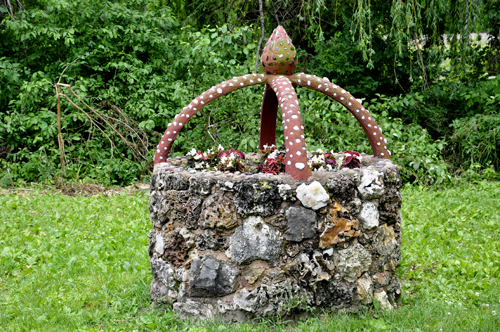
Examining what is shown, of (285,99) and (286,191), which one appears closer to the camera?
(286,191)

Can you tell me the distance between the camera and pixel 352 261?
2.88 meters

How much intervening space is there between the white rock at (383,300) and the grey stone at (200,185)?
1.30 meters

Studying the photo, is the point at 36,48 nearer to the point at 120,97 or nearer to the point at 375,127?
the point at 120,97

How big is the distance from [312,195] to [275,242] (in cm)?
37

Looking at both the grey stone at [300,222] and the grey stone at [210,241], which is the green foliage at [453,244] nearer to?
the grey stone at [300,222]

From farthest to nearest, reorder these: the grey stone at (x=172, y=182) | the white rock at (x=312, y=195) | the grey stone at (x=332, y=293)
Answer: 1. the grey stone at (x=172, y=182)
2. the grey stone at (x=332, y=293)
3. the white rock at (x=312, y=195)

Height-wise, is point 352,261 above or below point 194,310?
above

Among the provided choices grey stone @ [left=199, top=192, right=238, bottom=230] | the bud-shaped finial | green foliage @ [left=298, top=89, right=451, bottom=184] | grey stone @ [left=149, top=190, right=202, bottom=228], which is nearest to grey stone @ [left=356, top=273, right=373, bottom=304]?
grey stone @ [left=199, top=192, right=238, bottom=230]

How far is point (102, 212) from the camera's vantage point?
19.5ft

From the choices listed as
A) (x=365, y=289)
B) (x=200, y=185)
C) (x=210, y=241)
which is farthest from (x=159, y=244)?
(x=365, y=289)

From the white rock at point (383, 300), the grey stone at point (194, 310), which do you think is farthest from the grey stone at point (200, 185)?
the white rock at point (383, 300)

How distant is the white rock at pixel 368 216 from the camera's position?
2.92 meters

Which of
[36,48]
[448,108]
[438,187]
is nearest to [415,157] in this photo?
[438,187]

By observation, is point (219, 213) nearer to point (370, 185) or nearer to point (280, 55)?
point (370, 185)
